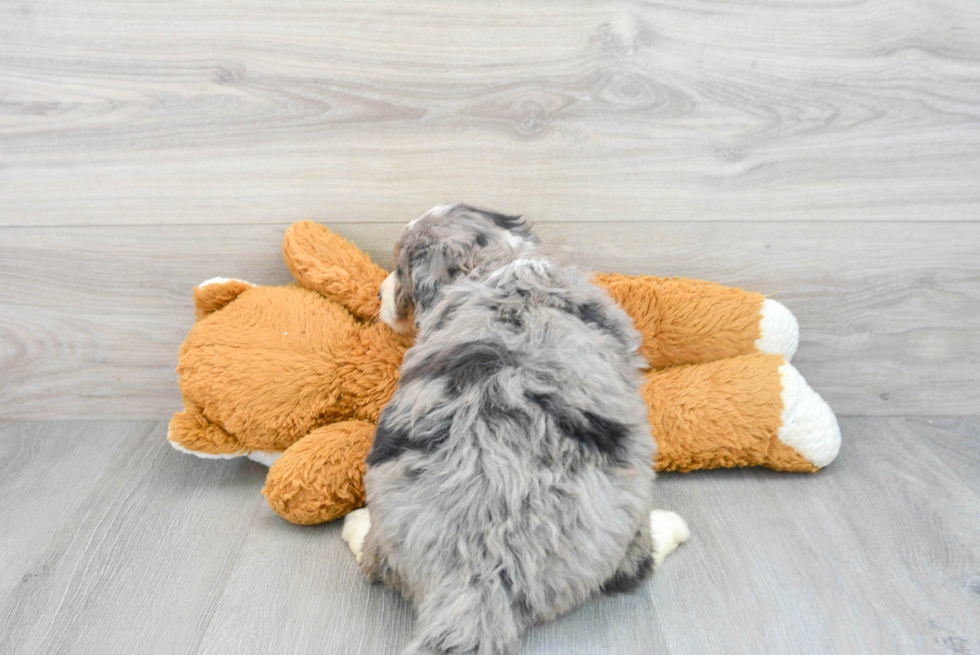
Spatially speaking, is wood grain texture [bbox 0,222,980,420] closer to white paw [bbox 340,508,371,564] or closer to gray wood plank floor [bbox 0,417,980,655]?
gray wood plank floor [bbox 0,417,980,655]

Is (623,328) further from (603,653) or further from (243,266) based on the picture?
(243,266)

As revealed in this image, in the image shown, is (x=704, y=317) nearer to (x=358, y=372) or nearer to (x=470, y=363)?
(x=470, y=363)

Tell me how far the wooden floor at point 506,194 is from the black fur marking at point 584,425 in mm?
350

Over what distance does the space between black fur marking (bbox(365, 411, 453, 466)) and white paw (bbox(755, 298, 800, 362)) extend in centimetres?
82

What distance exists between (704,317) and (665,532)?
0.49m

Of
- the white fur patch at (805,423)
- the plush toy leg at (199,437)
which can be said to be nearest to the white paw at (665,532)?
the white fur patch at (805,423)

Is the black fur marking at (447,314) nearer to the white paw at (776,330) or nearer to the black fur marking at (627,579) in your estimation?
the black fur marking at (627,579)

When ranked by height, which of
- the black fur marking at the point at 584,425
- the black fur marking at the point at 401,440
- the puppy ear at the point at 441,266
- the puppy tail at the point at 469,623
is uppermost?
the puppy ear at the point at 441,266

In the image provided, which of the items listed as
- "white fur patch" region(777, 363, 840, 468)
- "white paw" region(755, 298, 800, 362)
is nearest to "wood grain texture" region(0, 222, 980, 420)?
"white paw" region(755, 298, 800, 362)

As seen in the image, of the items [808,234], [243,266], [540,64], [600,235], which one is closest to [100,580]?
[243,266]

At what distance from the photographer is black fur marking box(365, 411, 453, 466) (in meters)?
1.03

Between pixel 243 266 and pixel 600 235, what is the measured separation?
2.82 feet

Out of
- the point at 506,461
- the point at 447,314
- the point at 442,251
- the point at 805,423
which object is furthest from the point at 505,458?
the point at 805,423

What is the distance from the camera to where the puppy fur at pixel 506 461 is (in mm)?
978
